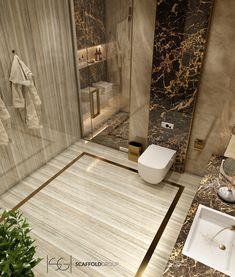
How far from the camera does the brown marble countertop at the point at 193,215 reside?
1.52m

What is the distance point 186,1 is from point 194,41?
1.31 ft

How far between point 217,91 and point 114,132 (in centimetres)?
193

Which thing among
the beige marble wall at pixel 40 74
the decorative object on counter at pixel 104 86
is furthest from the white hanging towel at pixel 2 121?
the decorative object on counter at pixel 104 86

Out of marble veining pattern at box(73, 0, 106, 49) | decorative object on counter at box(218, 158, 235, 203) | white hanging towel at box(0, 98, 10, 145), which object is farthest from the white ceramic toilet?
marble veining pattern at box(73, 0, 106, 49)

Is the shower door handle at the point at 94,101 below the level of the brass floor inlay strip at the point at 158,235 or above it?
above

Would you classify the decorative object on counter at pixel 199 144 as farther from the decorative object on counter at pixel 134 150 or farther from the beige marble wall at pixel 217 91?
the decorative object on counter at pixel 134 150

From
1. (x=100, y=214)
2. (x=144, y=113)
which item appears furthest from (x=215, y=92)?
(x=100, y=214)

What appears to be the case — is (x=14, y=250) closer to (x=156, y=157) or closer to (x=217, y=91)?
(x=156, y=157)

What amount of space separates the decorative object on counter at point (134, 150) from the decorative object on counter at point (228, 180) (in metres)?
1.36

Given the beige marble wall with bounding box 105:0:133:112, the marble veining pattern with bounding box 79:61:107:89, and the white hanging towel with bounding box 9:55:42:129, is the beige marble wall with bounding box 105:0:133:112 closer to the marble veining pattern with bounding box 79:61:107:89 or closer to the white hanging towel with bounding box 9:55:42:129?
the marble veining pattern with bounding box 79:61:107:89

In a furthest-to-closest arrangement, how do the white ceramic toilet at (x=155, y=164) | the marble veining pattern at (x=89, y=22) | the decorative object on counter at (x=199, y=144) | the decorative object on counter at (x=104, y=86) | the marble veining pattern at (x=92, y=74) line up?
the decorative object on counter at (x=104, y=86) < the marble veining pattern at (x=92, y=74) < the marble veining pattern at (x=89, y=22) < the decorative object on counter at (x=199, y=144) < the white ceramic toilet at (x=155, y=164)

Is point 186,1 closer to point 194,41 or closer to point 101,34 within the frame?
point 194,41

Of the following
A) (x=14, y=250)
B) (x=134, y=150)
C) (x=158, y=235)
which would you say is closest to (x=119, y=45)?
(x=134, y=150)

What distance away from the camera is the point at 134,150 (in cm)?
341
